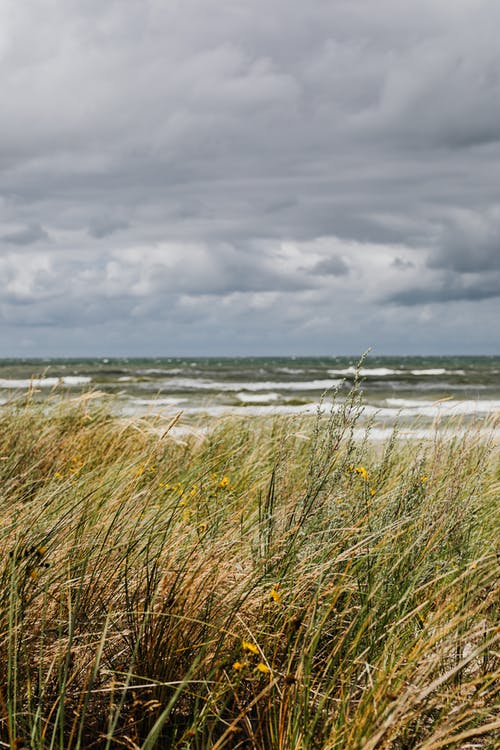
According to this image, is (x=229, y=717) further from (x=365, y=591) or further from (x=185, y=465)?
(x=185, y=465)

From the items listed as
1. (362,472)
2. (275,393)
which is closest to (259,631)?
(362,472)

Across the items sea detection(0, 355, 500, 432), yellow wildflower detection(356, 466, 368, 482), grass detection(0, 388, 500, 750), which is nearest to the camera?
grass detection(0, 388, 500, 750)

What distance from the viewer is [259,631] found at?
81.4 inches

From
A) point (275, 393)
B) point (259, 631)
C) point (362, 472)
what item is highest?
point (362, 472)

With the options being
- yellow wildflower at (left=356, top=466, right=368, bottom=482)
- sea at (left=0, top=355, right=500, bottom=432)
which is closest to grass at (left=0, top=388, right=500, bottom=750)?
yellow wildflower at (left=356, top=466, right=368, bottom=482)

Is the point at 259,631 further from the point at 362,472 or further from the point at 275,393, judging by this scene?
the point at 275,393

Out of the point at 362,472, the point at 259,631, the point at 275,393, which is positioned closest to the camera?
the point at 259,631

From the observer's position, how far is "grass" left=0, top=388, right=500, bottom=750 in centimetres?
180

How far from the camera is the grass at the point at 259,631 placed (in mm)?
1796

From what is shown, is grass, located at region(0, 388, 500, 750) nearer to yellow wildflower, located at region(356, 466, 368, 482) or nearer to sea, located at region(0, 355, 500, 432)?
yellow wildflower, located at region(356, 466, 368, 482)

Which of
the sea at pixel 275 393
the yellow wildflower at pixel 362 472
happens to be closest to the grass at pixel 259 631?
the yellow wildflower at pixel 362 472

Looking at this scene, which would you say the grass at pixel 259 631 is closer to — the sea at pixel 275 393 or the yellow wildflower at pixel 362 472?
the yellow wildflower at pixel 362 472

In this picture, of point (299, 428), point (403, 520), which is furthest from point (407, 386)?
point (403, 520)

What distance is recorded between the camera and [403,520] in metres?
2.51
